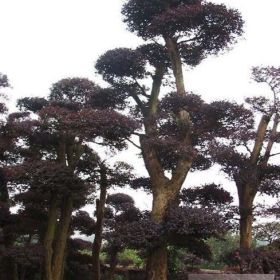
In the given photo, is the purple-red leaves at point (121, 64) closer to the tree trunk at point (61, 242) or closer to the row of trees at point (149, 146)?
the row of trees at point (149, 146)

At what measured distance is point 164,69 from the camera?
34.8 ft

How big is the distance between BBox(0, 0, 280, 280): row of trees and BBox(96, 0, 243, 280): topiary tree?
24 millimetres

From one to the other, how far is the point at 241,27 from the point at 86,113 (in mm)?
3931

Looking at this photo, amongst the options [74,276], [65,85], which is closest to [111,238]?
[65,85]

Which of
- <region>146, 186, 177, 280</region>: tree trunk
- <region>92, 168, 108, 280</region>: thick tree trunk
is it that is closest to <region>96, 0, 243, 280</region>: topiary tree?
<region>146, 186, 177, 280</region>: tree trunk

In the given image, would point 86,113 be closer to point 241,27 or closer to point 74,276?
point 241,27

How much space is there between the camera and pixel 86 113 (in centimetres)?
848

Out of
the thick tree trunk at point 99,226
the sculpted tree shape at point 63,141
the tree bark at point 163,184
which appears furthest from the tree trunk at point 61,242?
the tree bark at point 163,184

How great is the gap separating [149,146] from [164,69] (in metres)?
2.45

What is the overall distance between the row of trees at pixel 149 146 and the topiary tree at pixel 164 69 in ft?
0.08

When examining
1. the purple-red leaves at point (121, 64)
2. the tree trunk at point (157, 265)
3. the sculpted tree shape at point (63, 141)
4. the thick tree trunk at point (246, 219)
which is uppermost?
the purple-red leaves at point (121, 64)

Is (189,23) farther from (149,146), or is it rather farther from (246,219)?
(246,219)

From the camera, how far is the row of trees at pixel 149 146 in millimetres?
8461

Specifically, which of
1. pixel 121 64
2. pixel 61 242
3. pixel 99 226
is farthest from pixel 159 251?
pixel 121 64
